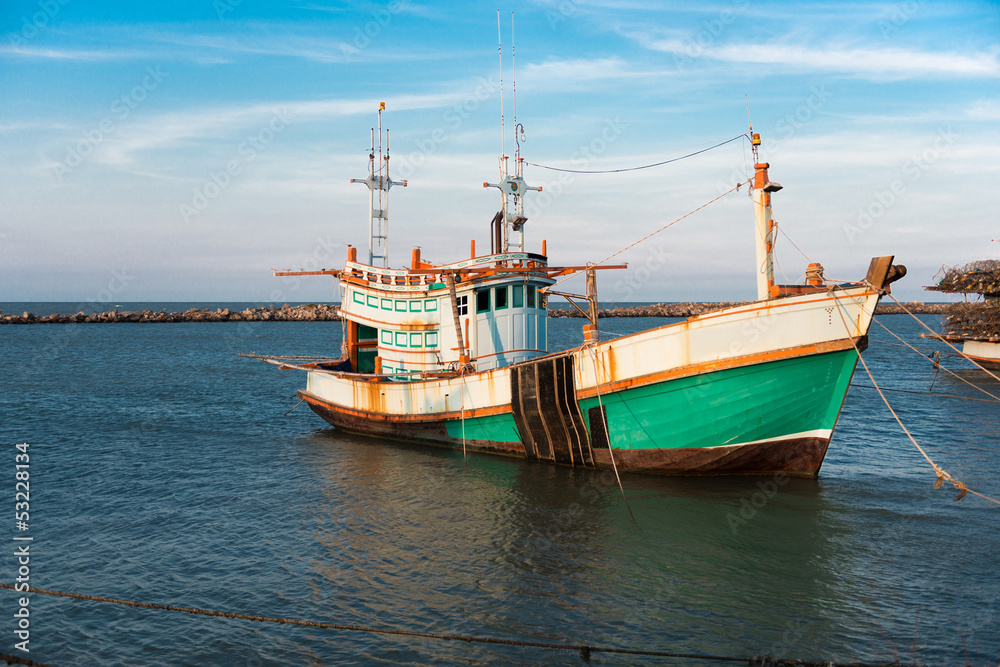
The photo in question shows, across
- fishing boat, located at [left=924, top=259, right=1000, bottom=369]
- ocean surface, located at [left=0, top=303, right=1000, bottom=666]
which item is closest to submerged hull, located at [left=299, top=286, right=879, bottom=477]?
ocean surface, located at [left=0, top=303, right=1000, bottom=666]

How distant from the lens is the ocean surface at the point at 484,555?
7875 mm

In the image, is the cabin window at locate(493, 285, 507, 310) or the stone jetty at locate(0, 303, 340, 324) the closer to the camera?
the cabin window at locate(493, 285, 507, 310)

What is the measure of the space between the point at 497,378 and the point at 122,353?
169 feet

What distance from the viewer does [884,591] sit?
906 centimetres

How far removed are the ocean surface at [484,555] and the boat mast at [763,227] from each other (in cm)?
463

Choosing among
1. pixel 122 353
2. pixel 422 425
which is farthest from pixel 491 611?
pixel 122 353

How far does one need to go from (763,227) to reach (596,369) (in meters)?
4.67

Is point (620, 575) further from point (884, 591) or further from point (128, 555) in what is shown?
point (128, 555)

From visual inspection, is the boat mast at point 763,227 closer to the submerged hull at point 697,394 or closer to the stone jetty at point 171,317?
the submerged hull at point 697,394

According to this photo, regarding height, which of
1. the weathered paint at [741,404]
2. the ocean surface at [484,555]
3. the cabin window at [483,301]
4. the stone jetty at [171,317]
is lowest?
the ocean surface at [484,555]

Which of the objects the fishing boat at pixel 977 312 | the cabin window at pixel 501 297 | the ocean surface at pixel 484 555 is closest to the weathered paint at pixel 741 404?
the ocean surface at pixel 484 555

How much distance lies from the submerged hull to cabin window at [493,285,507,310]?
2723 mm

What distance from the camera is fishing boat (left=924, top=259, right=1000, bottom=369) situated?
38.1 m

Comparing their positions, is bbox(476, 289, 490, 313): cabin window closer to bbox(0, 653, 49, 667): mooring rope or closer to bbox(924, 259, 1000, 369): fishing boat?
bbox(0, 653, 49, 667): mooring rope
